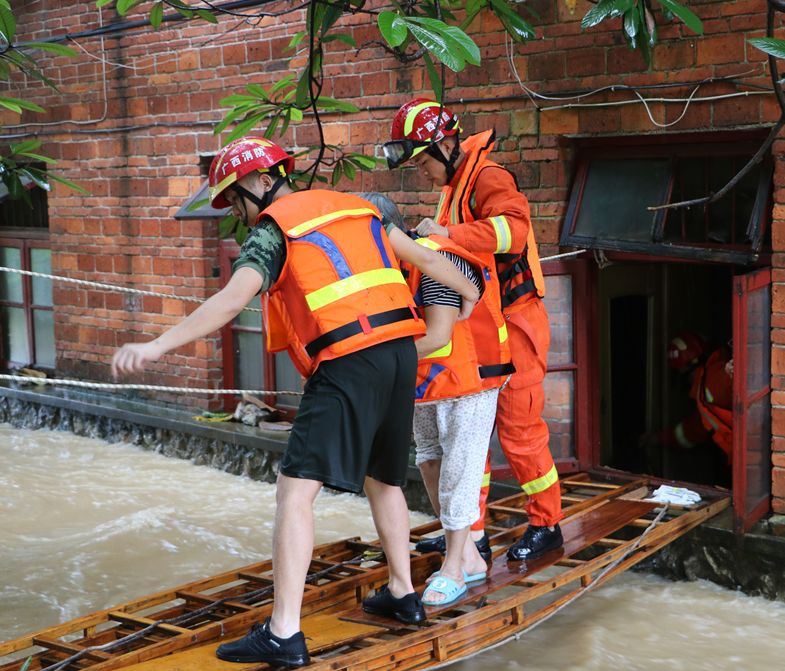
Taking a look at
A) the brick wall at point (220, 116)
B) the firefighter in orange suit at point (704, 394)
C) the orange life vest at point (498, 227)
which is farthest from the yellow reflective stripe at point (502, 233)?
the firefighter in orange suit at point (704, 394)

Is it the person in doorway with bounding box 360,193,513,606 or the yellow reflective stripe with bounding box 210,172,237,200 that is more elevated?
the yellow reflective stripe with bounding box 210,172,237,200

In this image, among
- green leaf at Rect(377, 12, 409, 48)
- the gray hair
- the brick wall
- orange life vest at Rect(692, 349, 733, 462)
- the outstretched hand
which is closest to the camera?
green leaf at Rect(377, 12, 409, 48)

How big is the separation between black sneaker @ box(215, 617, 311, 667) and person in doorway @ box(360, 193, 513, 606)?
85cm

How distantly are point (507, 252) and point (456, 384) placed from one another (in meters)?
0.76

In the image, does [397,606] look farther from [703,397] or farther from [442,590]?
[703,397]

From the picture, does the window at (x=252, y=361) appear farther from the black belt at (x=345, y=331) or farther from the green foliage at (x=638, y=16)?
the black belt at (x=345, y=331)

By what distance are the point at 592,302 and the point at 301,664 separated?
12.9 ft

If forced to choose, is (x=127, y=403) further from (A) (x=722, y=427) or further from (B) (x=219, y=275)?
(A) (x=722, y=427)

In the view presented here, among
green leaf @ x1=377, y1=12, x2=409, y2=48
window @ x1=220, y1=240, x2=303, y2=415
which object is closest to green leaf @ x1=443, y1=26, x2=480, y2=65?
green leaf @ x1=377, y1=12, x2=409, y2=48

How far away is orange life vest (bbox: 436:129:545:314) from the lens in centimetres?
513

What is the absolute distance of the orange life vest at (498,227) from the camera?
5.13 meters

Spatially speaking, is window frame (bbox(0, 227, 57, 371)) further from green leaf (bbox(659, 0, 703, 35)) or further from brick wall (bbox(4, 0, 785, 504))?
green leaf (bbox(659, 0, 703, 35))

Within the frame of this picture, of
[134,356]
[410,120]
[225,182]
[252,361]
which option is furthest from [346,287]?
[252,361]

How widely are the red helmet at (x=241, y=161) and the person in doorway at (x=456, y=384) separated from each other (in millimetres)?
563
